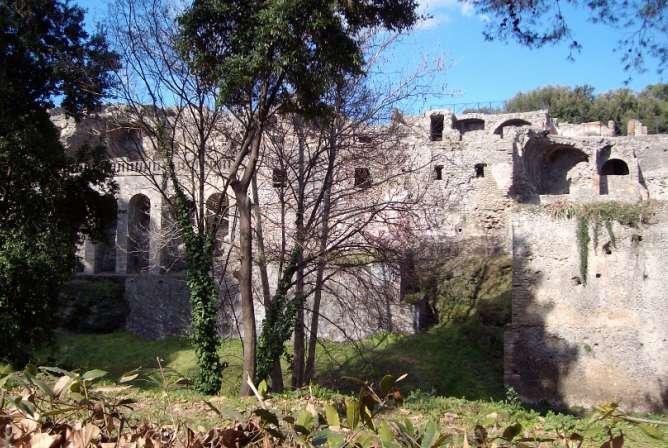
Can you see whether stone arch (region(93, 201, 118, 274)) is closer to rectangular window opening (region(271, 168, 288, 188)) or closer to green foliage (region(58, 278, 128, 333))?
green foliage (region(58, 278, 128, 333))

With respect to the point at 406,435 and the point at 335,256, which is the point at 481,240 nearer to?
the point at 335,256

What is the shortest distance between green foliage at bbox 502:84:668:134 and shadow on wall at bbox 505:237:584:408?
90.0ft

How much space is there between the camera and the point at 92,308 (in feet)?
65.2

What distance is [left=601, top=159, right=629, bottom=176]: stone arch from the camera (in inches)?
1062

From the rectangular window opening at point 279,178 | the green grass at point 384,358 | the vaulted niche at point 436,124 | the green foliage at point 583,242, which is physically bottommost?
the green grass at point 384,358

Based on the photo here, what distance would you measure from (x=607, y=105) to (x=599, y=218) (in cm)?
3142

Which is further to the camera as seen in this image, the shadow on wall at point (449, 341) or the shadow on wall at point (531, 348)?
the shadow on wall at point (449, 341)

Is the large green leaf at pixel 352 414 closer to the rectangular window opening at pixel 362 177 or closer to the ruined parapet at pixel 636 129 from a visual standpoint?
the rectangular window opening at pixel 362 177

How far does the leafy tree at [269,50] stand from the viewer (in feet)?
25.0

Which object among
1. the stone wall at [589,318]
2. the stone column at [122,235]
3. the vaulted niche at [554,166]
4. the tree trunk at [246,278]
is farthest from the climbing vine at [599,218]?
the stone column at [122,235]

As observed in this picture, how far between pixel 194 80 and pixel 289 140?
9.44 feet

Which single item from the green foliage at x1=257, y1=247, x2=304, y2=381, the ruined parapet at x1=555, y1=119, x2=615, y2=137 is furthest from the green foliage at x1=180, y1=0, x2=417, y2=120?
the ruined parapet at x1=555, y1=119, x2=615, y2=137

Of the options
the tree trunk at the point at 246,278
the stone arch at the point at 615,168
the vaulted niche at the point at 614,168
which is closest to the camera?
the tree trunk at the point at 246,278

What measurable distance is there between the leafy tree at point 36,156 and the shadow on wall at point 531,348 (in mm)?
9079
